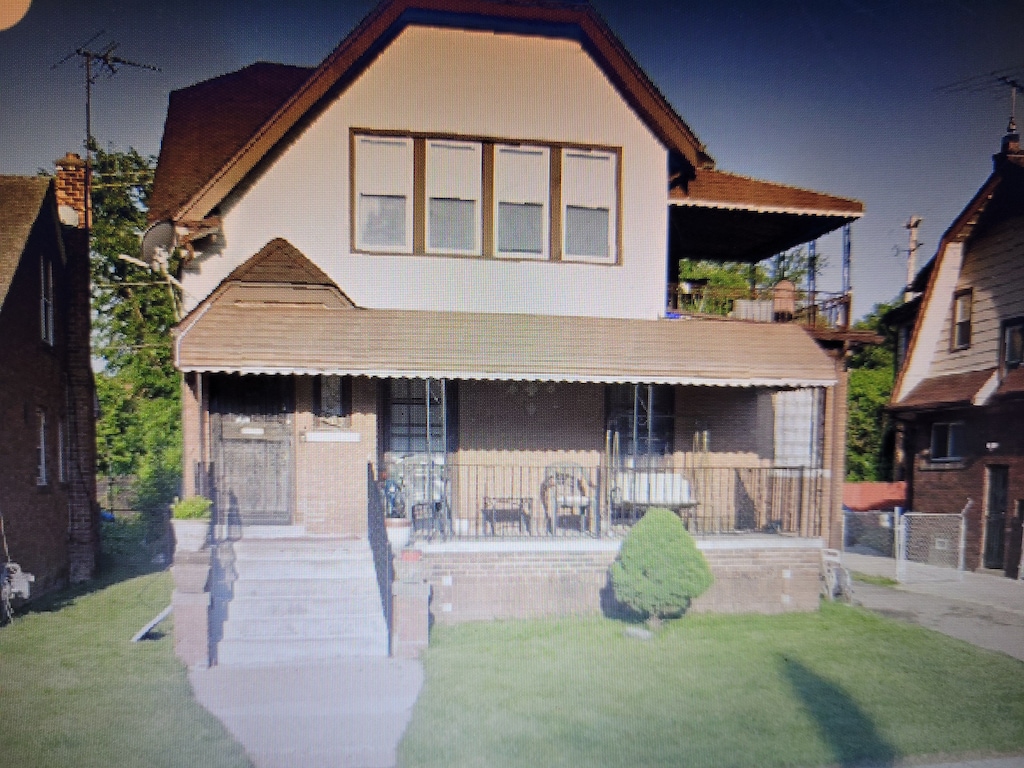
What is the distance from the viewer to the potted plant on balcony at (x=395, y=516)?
514 cm

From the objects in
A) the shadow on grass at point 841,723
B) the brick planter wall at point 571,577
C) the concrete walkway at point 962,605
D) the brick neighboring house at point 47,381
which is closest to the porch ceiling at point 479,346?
the brick neighboring house at point 47,381

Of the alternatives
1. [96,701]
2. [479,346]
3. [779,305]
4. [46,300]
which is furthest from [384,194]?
[96,701]

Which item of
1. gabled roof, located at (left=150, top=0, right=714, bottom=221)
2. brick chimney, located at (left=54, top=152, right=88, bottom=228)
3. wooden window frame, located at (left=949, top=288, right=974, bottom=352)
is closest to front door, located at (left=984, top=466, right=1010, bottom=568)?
wooden window frame, located at (left=949, top=288, right=974, bottom=352)

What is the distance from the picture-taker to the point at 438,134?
625 cm

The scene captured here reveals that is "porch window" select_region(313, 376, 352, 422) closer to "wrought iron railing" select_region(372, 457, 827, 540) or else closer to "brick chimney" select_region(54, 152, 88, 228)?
"wrought iron railing" select_region(372, 457, 827, 540)

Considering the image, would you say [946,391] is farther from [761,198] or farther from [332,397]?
[332,397]

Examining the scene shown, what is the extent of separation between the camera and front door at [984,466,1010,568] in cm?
431

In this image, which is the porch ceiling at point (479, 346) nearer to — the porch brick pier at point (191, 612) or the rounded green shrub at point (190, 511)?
the rounded green shrub at point (190, 511)

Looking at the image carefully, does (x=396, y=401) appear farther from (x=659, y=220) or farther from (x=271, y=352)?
(x=659, y=220)

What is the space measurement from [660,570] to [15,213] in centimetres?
504

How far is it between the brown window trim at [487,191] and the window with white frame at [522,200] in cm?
5

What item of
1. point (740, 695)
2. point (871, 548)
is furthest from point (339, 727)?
point (871, 548)

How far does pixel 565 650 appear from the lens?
15.8 ft

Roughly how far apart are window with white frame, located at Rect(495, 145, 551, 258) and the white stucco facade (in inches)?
5.0
